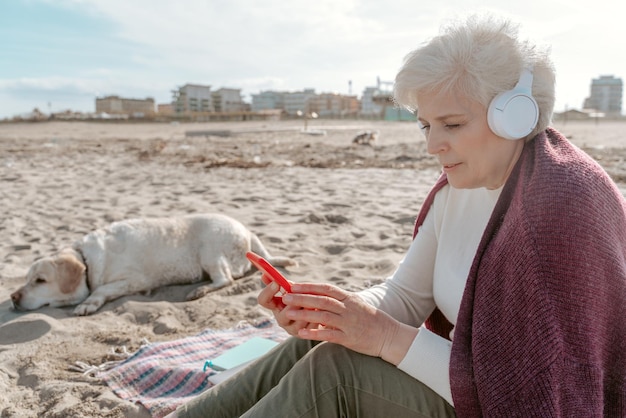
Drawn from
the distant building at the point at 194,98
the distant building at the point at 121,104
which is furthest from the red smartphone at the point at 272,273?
the distant building at the point at 194,98

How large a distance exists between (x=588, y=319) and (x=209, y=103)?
92.7m

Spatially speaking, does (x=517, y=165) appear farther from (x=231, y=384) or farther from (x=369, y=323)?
(x=231, y=384)

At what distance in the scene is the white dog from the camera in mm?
3957

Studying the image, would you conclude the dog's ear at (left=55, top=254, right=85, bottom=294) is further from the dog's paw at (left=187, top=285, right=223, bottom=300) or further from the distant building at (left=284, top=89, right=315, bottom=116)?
the distant building at (left=284, top=89, right=315, bottom=116)

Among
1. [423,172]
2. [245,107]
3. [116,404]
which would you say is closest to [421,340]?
[116,404]

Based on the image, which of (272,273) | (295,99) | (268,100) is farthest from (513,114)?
(268,100)

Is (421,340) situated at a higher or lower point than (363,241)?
higher

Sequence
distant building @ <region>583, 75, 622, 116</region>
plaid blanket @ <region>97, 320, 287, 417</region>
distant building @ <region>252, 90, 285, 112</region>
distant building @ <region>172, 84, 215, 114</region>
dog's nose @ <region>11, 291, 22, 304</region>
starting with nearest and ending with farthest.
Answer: plaid blanket @ <region>97, 320, 287, 417</region>, dog's nose @ <region>11, 291, 22, 304</region>, distant building @ <region>172, 84, 215, 114</region>, distant building @ <region>583, 75, 622, 116</region>, distant building @ <region>252, 90, 285, 112</region>

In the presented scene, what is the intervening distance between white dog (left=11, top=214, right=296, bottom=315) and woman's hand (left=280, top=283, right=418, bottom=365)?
2.62m

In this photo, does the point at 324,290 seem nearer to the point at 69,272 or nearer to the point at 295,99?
the point at 69,272

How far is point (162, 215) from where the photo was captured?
252 inches

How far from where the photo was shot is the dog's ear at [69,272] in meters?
4.00

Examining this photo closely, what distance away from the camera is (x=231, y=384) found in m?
2.04

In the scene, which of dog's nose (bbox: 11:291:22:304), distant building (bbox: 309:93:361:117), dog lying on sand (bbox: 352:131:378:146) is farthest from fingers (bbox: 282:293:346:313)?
distant building (bbox: 309:93:361:117)
